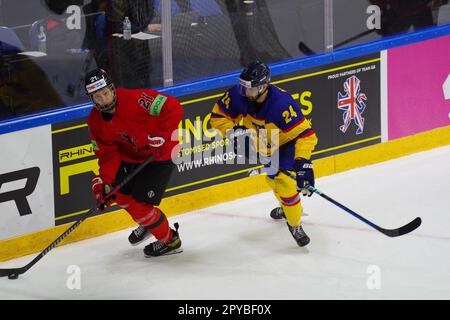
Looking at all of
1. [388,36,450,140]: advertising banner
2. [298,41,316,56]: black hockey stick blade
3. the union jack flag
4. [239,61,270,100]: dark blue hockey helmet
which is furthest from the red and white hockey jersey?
[388,36,450,140]: advertising banner

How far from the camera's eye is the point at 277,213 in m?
6.60

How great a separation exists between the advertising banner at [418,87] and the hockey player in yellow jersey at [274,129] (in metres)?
1.69

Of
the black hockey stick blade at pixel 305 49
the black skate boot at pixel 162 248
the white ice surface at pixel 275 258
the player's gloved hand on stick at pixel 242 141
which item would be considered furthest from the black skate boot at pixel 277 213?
the black hockey stick blade at pixel 305 49

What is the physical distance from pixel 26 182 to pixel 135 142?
66 centimetres

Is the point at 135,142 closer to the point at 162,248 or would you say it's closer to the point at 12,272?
the point at 162,248

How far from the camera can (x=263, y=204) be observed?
690cm

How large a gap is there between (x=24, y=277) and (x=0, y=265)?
263mm

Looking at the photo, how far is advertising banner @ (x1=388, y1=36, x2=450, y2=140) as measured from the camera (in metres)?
7.57

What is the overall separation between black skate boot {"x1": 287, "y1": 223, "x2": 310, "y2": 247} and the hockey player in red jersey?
688mm

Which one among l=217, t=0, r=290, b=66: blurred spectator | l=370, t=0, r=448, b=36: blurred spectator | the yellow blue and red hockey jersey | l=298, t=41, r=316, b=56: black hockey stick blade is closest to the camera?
the yellow blue and red hockey jersey

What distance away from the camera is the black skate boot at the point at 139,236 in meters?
6.17

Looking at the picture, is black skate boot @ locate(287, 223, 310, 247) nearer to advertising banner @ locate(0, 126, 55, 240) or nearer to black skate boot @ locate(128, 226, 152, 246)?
black skate boot @ locate(128, 226, 152, 246)

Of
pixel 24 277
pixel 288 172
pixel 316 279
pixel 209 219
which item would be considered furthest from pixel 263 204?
pixel 24 277

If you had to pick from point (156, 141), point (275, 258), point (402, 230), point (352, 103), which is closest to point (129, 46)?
point (156, 141)
